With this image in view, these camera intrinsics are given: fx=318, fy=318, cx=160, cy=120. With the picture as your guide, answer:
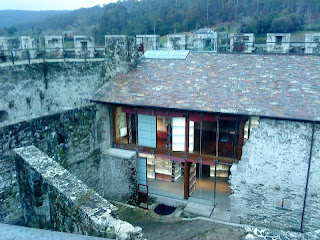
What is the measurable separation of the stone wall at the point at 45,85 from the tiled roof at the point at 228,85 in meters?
2.16

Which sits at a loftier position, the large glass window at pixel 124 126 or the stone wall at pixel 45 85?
the stone wall at pixel 45 85

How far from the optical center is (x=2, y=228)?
240 centimetres

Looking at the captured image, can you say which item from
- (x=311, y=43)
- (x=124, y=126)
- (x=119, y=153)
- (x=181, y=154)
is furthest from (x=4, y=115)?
(x=311, y=43)

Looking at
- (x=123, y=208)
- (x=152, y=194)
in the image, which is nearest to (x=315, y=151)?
(x=152, y=194)

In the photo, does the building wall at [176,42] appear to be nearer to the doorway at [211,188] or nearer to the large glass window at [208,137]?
the doorway at [211,188]

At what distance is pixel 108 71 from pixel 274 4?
5008 centimetres

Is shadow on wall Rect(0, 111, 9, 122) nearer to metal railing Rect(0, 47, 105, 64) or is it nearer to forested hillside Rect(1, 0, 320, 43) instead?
metal railing Rect(0, 47, 105, 64)

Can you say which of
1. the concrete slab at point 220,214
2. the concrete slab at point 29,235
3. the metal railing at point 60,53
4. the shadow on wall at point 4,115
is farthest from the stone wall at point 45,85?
the concrete slab at point 29,235

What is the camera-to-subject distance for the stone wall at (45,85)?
1500cm

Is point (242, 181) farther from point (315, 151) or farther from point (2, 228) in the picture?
point (2, 228)

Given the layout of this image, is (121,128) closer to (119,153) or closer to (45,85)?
(119,153)

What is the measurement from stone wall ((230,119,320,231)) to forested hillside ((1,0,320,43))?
3692 cm

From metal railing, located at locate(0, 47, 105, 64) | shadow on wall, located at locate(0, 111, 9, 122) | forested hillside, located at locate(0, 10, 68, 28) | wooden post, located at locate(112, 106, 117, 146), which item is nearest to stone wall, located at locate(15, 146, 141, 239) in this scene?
wooden post, located at locate(112, 106, 117, 146)

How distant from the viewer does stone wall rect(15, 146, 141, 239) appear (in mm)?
5576
